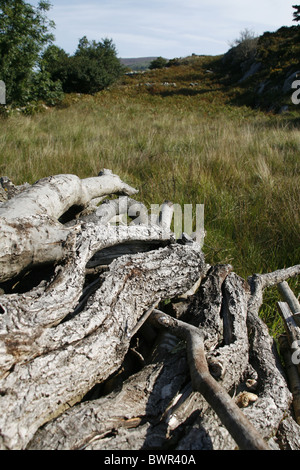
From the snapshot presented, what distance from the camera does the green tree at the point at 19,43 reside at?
9758mm

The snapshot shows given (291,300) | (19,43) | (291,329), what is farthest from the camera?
(19,43)

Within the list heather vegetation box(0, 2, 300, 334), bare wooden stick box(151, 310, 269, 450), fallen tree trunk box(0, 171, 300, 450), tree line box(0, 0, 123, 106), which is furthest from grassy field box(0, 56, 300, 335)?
tree line box(0, 0, 123, 106)

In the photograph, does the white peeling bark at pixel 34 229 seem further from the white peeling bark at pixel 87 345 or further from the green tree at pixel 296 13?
the green tree at pixel 296 13

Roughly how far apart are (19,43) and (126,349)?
1103 cm

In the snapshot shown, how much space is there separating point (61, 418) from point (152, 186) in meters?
3.33

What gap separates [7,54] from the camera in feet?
32.7

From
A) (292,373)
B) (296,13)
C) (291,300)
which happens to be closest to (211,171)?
(291,300)

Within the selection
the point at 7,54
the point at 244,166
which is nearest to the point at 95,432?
the point at 244,166

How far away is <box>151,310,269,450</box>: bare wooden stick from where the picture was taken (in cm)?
114

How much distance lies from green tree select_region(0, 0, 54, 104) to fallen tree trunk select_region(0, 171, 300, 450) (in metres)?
9.74

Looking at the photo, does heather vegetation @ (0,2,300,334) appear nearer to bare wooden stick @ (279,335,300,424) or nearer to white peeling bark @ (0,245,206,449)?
bare wooden stick @ (279,335,300,424)

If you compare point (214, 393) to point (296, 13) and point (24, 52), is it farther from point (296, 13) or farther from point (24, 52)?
point (296, 13)

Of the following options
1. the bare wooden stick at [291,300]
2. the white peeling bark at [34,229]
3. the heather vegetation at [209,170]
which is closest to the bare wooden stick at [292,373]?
the bare wooden stick at [291,300]

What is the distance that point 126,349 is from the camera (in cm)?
166
